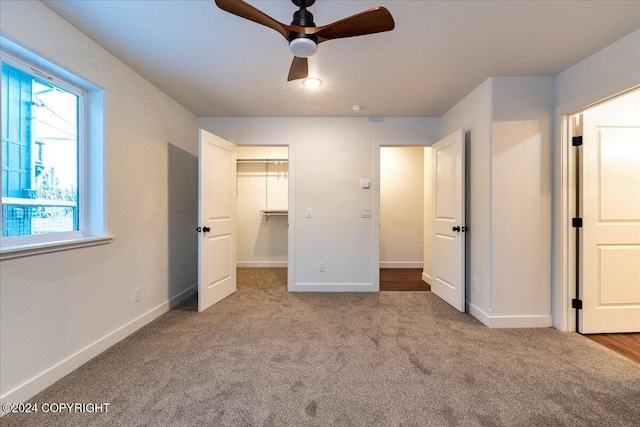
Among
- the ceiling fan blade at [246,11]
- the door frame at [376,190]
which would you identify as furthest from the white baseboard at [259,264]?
the ceiling fan blade at [246,11]

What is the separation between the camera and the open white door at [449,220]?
Answer: 289cm

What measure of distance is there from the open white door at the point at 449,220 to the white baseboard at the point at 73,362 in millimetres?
3187

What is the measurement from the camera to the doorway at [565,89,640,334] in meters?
2.38

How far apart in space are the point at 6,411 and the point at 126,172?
5.49 feet

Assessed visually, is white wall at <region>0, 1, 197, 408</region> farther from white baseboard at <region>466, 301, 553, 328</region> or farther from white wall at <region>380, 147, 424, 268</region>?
white wall at <region>380, 147, 424, 268</region>

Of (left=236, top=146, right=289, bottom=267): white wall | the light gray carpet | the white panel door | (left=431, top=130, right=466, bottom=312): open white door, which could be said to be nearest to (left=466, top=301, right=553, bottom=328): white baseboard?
the light gray carpet

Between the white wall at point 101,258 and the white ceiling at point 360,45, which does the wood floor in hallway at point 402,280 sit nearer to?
the white ceiling at point 360,45

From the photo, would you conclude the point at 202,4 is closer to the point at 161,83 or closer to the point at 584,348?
the point at 161,83

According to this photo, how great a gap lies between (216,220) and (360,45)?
232 cm

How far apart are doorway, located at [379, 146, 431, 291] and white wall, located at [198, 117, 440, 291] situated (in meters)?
1.64

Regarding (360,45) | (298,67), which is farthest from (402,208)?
(298,67)

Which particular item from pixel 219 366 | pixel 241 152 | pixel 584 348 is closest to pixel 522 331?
pixel 584 348

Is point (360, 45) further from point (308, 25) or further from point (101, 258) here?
point (101, 258)

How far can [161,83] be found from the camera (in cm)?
267
